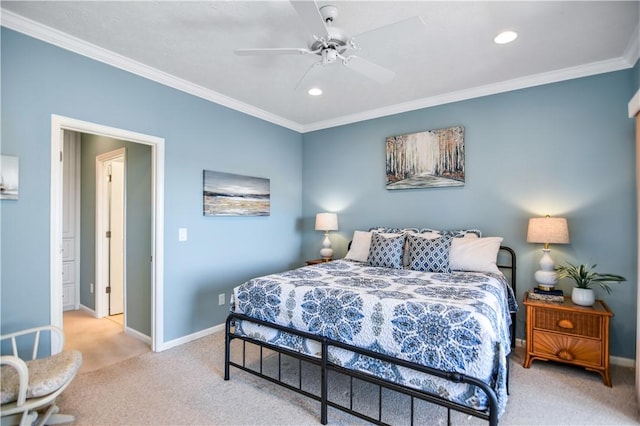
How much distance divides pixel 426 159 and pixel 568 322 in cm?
213

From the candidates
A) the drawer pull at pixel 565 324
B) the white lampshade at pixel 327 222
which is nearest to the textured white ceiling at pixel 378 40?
the white lampshade at pixel 327 222

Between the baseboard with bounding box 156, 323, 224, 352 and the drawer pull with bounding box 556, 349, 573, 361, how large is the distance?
3394 mm

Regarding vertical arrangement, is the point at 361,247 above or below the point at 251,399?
above

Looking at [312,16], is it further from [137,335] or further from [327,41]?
[137,335]

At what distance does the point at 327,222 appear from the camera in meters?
4.38

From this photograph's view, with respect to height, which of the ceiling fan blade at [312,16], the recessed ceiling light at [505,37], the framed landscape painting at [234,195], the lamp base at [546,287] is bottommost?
the lamp base at [546,287]

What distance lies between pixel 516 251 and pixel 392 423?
7.37 ft

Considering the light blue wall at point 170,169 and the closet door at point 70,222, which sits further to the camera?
the closet door at point 70,222

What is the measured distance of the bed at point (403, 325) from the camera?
1688 millimetres

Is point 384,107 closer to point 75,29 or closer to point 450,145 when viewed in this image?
point 450,145

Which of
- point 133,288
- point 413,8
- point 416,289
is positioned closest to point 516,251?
point 416,289

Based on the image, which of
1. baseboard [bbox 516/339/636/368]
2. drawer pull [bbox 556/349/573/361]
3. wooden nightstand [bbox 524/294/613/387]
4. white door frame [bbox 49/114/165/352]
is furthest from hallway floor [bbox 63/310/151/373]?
baseboard [bbox 516/339/636/368]

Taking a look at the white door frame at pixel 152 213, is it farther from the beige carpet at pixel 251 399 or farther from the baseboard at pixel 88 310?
the baseboard at pixel 88 310

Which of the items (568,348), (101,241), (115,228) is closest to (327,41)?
(568,348)
